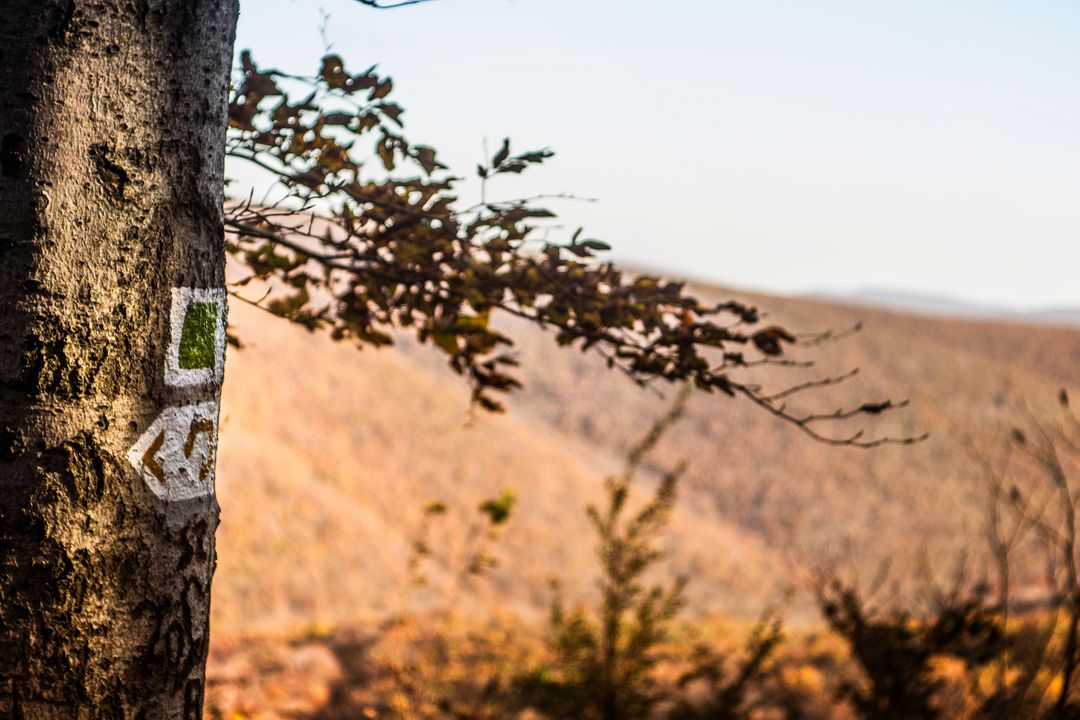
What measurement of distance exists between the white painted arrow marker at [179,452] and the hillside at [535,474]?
919 cm

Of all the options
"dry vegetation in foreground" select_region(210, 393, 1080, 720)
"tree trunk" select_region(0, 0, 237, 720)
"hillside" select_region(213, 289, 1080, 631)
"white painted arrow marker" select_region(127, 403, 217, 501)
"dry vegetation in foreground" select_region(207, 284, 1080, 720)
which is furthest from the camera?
"hillside" select_region(213, 289, 1080, 631)

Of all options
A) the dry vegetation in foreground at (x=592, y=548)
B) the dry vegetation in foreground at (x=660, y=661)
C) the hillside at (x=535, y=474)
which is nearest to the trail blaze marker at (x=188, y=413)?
the dry vegetation in foreground at (x=592, y=548)

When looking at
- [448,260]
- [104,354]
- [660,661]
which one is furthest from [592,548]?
[104,354]

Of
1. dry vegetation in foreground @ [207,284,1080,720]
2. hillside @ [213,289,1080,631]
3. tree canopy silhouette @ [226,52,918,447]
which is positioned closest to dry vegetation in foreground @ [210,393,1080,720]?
dry vegetation in foreground @ [207,284,1080,720]

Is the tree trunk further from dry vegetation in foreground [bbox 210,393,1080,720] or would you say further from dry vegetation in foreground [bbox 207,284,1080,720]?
dry vegetation in foreground [bbox 210,393,1080,720]

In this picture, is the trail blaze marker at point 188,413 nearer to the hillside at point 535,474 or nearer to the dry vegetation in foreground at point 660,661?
the dry vegetation in foreground at point 660,661

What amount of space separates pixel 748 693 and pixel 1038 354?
42.5m

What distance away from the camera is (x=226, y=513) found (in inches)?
575

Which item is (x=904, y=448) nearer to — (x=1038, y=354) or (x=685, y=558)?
(x=685, y=558)

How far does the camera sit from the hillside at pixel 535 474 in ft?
49.0

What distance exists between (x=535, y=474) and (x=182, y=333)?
1985 cm

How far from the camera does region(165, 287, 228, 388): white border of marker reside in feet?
5.72

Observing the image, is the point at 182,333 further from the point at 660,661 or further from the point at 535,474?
the point at 535,474

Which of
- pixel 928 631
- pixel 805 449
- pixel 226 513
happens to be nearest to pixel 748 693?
pixel 928 631
